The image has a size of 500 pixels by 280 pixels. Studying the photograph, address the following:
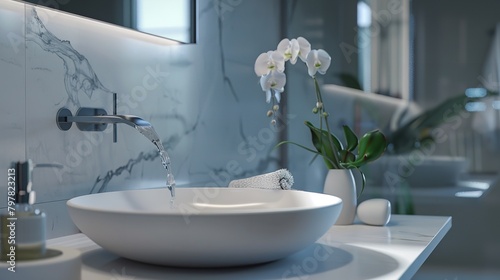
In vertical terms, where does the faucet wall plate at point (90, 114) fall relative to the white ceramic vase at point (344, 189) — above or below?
above

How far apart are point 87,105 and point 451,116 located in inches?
61.5

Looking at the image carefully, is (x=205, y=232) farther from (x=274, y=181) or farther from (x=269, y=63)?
(x=269, y=63)

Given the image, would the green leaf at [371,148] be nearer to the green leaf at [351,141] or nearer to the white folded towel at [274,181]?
the green leaf at [351,141]

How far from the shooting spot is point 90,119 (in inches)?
46.4

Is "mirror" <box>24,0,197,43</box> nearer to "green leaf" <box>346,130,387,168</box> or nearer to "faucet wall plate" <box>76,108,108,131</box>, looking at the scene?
"faucet wall plate" <box>76,108,108,131</box>

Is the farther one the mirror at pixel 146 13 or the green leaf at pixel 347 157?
the green leaf at pixel 347 157

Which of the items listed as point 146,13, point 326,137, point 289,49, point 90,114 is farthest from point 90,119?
point 326,137

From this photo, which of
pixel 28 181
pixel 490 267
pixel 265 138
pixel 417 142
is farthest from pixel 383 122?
pixel 28 181

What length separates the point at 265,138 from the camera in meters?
2.30

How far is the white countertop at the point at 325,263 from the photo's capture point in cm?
87

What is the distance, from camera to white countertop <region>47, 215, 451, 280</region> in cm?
87

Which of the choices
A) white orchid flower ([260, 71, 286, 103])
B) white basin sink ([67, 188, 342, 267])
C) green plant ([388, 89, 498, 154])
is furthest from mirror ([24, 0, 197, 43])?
green plant ([388, 89, 498, 154])

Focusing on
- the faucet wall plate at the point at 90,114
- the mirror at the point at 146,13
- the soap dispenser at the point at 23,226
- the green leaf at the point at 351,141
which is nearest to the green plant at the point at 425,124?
the green leaf at the point at 351,141

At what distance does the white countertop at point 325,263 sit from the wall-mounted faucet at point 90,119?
9.1 inches
